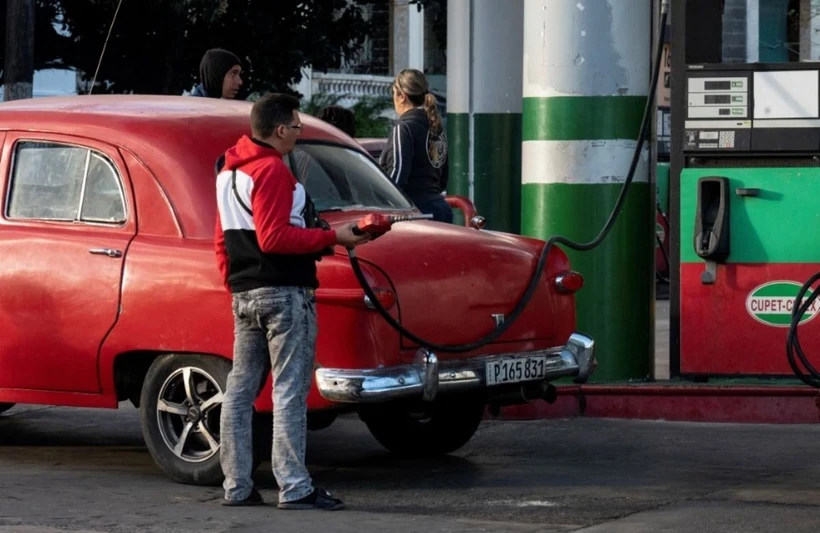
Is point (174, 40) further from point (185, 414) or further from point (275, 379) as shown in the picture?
point (275, 379)

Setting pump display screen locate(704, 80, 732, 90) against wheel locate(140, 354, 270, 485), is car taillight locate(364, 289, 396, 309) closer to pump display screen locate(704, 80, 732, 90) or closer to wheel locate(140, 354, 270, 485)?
wheel locate(140, 354, 270, 485)

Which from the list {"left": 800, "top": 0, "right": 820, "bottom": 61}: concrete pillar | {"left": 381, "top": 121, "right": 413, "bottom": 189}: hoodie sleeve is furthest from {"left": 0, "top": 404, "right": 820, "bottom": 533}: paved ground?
{"left": 800, "top": 0, "right": 820, "bottom": 61}: concrete pillar

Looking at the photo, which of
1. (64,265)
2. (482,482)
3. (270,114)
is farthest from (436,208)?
(270,114)

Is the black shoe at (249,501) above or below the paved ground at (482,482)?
above

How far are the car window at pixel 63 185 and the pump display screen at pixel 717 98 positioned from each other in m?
3.89

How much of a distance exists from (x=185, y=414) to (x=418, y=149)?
2.92 metres

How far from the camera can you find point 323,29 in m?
26.1

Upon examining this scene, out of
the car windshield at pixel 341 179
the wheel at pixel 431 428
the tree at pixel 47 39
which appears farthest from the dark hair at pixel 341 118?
the tree at pixel 47 39

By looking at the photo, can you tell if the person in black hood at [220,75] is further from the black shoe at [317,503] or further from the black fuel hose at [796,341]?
the black shoe at [317,503]

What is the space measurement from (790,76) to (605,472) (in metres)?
3.12

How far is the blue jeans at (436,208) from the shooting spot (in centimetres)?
1060

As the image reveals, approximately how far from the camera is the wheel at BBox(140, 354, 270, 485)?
8.09m

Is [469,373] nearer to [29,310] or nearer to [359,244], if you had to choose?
[359,244]

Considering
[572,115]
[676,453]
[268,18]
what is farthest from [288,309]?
[268,18]
